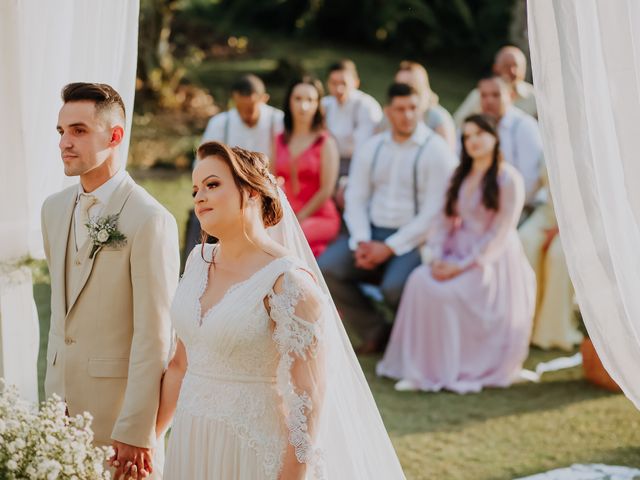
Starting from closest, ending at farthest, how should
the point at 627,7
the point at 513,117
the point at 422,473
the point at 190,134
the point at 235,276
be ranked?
the point at 627,7, the point at 235,276, the point at 422,473, the point at 513,117, the point at 190,134

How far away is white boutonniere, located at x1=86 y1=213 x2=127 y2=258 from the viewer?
3.76 m

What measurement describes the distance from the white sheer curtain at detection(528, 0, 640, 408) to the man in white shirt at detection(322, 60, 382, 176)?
6212 mm

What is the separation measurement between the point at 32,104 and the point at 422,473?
2.75m

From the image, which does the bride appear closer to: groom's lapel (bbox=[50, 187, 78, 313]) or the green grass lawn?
groom's lapel (bbox=[50, 187, 78, 313])

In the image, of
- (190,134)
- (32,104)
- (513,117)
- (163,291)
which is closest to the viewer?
(163,291)

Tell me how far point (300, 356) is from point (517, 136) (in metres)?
5.82

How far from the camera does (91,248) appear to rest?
381 cm

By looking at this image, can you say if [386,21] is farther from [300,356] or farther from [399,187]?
[300,356]

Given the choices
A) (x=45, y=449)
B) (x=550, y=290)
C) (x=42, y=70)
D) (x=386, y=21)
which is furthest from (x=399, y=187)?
(x=386, y=21)

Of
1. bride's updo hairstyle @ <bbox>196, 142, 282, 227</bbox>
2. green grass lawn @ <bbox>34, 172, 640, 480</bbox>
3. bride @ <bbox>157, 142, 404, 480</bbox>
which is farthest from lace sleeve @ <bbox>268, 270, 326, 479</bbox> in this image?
green grass lawn @ <bbox>34, 172, 640, 480</bbox>

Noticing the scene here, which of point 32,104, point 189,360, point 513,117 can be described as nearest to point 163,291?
point 189,360

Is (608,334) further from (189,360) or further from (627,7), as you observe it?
(189,360)

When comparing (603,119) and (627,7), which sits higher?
(627,7)

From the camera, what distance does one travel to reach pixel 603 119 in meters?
3.30
